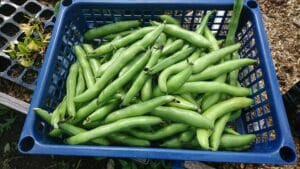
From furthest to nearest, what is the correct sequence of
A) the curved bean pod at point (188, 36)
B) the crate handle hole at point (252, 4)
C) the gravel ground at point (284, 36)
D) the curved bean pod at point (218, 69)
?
the gravel ground at point (284, 36)
the crate handle hole at point (252, 4)
the curved bean pod at point (188, 36)
the curved bean pod at point (218, 69)

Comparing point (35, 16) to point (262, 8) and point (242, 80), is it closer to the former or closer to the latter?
point (242, 80)

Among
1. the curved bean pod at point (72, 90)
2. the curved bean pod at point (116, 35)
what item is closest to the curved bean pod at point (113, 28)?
the curved bean pod at point (116, 35)

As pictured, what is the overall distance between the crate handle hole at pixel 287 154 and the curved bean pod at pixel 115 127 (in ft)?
1.91

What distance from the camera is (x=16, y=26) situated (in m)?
2.83

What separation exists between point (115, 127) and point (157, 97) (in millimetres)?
242

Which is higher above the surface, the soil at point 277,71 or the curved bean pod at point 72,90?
the curved bean pod at point 72,90

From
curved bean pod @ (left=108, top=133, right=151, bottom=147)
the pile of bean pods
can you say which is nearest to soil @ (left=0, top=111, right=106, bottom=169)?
the pile of bean pods

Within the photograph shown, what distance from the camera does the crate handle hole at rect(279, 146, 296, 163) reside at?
5.57 feet

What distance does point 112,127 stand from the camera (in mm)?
1788

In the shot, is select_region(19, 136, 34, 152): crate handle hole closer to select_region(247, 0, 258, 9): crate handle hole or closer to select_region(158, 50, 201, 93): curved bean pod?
select_region(158, 50, 201, 93): curved bean pod

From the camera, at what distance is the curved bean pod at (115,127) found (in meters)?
1.79

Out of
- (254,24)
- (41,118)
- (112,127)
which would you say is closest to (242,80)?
(254,24)

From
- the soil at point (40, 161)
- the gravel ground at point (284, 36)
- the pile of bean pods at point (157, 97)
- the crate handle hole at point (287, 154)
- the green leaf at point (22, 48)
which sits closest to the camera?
the crate handle hole at point (287, 154)

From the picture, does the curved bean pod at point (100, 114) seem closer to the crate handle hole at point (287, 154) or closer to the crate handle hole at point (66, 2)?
the crate handle hole at point (66, 2)
